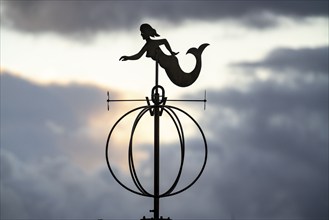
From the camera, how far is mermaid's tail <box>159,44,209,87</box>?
10891 mm

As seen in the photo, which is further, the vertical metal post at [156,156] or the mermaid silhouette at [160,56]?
the mermaid silhouette at [160,56]

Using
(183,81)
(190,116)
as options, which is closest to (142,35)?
(183,81)

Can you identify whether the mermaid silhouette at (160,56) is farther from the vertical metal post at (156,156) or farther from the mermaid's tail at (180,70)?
the vertical metal post at (156,156)

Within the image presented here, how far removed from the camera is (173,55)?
432 inches

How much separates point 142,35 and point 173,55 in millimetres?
768

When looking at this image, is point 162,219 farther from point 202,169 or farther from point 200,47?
point 200,47

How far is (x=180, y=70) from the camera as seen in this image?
11.1 meters

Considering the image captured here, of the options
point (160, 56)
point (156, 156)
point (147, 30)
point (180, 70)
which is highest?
point (147, 30)

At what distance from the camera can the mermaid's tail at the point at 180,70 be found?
1089cm

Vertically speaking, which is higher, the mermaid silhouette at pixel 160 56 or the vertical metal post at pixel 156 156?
the mermaid silhouette at pixel 160 56

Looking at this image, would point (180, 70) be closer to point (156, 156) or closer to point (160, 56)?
point (160, 56)

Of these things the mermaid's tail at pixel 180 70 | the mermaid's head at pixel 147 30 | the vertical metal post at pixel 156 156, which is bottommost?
the vertical metal post at pixel 156 156

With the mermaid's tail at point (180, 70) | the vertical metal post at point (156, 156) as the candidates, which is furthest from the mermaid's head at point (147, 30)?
the vertical metal post at point (156, 156)

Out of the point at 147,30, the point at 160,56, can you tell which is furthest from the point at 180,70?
the point at 147,30
